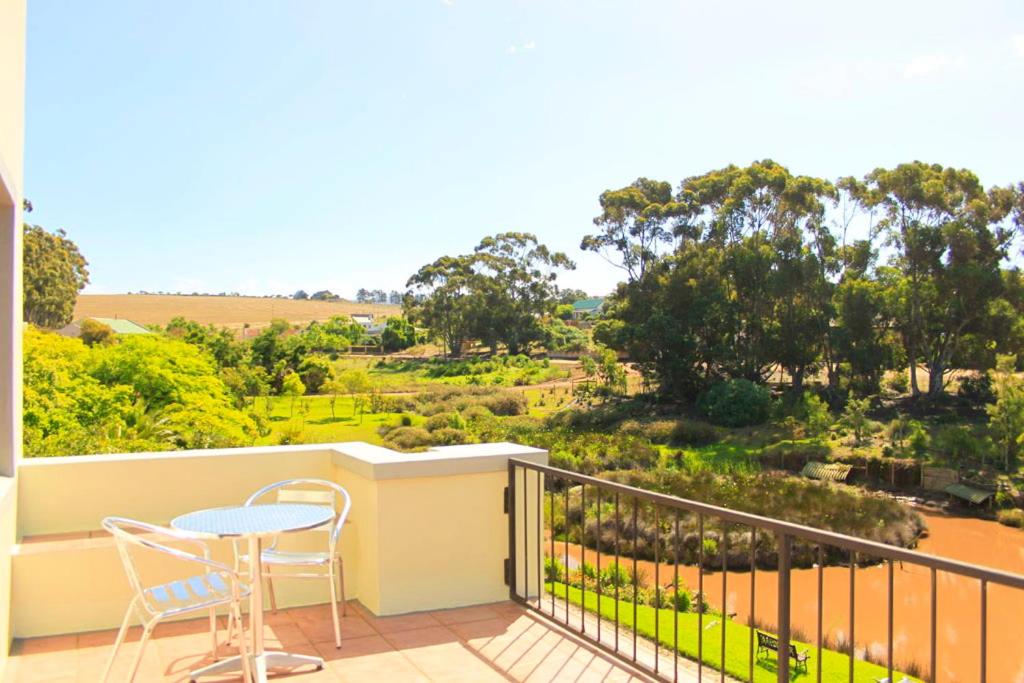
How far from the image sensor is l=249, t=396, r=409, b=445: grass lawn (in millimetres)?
23197

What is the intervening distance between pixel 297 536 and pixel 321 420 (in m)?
24.8

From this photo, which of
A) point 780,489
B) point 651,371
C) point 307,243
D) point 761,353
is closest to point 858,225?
point 761,353

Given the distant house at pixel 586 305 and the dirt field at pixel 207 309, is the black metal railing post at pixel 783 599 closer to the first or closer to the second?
the dirt field at pixel 207 309

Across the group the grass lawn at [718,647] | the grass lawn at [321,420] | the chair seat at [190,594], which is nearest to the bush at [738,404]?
the grass lawn at [321,420]

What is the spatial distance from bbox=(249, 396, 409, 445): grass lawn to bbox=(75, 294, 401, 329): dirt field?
47125mm

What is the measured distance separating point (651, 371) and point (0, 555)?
28846 millimetres

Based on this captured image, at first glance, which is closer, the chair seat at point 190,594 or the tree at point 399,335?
the chair seat at point 190,594

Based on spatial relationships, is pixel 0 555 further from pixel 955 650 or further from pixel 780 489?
pixel 780 489

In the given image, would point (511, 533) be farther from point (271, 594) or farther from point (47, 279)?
point (47, 279)

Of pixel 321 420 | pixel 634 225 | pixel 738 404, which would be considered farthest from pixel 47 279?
pixel 738 404

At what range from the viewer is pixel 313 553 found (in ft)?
11.2

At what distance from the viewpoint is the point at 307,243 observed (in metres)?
69.4

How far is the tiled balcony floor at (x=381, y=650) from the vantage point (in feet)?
10.2

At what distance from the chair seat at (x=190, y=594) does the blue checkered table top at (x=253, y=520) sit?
17 cm
